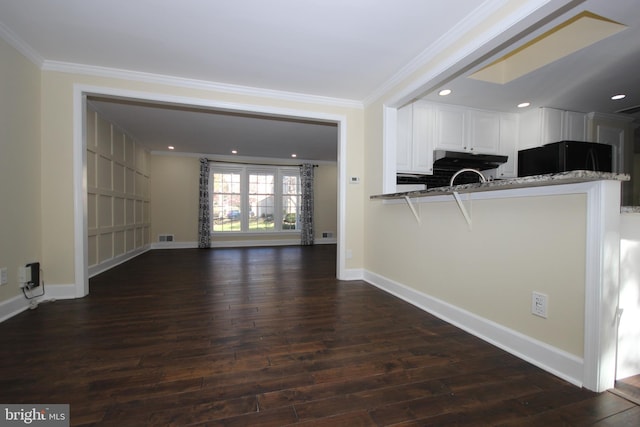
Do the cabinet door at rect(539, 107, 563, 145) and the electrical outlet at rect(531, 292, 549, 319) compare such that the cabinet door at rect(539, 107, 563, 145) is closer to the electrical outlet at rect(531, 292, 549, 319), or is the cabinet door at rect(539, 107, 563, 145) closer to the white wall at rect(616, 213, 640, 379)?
the white wall at rect(616, 213, 640, 379)

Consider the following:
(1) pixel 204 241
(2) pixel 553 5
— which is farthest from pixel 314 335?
(1) pixel 204 241

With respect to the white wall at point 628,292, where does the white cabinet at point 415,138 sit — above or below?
above

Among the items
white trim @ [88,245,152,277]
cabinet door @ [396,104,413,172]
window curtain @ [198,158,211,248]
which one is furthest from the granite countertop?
window curtain @ [198,158,211,248]

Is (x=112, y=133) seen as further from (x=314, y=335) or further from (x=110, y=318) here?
(x=314, y=335)

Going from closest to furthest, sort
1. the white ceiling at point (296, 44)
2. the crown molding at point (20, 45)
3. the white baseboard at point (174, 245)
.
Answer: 1. the white ceiling at point (296, 44)
2. the crown molding at point (20, 45)
3. the white baseboard at point (174, 245)

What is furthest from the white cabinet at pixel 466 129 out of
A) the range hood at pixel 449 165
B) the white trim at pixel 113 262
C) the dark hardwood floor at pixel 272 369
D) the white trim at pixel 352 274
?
the white trim at pixel 113 262

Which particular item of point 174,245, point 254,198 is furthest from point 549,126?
point 174,245

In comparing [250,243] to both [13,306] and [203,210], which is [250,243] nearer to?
[203,210]

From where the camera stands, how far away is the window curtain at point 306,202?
7543 mm

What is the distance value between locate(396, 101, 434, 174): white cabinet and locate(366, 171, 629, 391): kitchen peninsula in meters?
1.09

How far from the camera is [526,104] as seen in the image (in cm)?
347

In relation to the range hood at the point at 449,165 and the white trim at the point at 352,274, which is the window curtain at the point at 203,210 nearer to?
the white trim at the point at 352,274

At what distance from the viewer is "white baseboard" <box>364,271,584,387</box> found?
4.77 feet

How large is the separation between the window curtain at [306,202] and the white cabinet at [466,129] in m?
4.38
